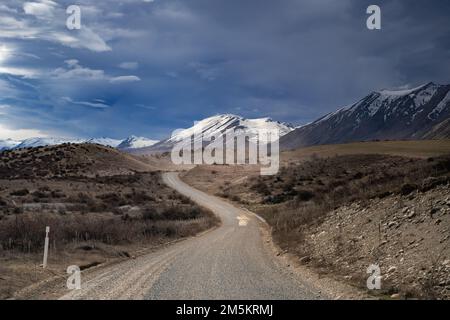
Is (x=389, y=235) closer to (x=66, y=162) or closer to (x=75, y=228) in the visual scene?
(x=75, y=228)

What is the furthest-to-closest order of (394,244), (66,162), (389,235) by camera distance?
(66,162)
(389,235)
(394,244)

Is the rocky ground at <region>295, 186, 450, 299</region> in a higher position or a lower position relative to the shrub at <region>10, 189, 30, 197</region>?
lower

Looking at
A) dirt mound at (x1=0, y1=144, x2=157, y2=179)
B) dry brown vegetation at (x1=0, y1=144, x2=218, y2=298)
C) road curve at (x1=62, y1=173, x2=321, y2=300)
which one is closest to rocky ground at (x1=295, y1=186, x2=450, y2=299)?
road curve at (x1=62, y1=173, x2=321, y2=300)

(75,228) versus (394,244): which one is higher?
(394,244)

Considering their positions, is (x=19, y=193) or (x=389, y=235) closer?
(x=389, y=235)

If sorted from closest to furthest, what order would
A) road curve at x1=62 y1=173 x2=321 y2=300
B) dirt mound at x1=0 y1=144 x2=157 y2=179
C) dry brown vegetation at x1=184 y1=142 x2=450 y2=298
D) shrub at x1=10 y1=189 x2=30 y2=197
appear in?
road curve at x1=62 y1=173 x2=321 y2=300
dry brown vegetation at x1=184 y1=142 x2=450 y2=298
shrub at x1=10 y1=189 x2=30 y2=197
dirt mound at x1=0 y1=144 x2=157 y2=179

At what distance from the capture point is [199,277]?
1488 centimetres

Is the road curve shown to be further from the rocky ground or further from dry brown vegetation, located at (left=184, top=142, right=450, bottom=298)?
the rocky ground

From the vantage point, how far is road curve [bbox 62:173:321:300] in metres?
12.1

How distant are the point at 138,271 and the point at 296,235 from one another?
11.1 m

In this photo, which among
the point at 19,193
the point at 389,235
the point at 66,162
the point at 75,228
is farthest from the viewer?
the point at 66,162

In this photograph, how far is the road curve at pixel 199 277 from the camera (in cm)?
1207

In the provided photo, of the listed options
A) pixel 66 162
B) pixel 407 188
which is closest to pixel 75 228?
pixel 407 188
